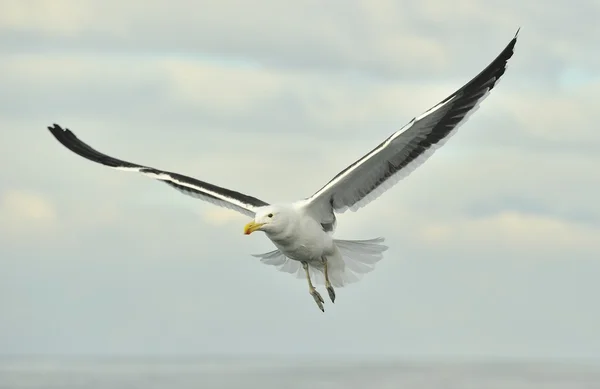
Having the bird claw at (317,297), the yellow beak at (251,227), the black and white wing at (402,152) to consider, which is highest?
the black and white wing at (402,152)

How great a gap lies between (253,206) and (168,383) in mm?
167272

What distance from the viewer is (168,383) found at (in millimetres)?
183750

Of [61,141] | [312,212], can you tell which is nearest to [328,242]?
[312,212]

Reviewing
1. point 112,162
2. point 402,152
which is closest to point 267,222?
point 402,152

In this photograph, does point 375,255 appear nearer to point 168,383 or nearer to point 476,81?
point 476,81

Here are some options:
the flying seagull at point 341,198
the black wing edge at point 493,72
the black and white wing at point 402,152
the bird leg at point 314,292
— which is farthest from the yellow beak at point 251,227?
the black wing edge at point 493,72

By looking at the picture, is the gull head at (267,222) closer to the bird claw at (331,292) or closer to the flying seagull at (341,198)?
the flying seagull at (341,198)

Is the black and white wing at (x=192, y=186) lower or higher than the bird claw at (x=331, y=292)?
higher

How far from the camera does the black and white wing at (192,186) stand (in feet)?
66.3

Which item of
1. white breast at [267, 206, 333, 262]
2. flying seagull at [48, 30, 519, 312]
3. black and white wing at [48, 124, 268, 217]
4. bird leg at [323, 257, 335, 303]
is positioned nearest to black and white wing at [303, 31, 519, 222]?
flying seagull at [48, 30, 519, 312]

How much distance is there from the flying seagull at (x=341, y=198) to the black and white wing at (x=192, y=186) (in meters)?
0.02

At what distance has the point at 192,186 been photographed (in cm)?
2081

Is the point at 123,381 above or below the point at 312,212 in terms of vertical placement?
above

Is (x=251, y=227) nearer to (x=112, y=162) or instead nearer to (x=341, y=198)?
(x=341, y=198)
